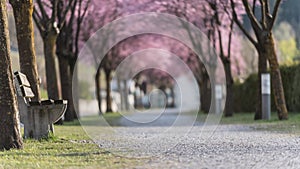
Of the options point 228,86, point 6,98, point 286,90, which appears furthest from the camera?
point 286,90

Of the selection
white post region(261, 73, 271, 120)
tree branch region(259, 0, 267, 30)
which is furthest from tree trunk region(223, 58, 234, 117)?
tree branch region(259, 0, 267, 30)

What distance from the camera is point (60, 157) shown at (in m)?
9.48

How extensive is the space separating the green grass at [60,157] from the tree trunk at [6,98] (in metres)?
0.29

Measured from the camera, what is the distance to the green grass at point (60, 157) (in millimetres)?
8438

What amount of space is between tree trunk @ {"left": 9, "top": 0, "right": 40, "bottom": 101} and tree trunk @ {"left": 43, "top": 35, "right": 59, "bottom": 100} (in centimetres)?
471

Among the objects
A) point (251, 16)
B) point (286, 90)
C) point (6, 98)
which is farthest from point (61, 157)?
point (286, 90)

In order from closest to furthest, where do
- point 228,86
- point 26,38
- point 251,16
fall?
point 26,38
point 251,16
point 228,86

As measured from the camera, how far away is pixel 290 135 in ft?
44.1

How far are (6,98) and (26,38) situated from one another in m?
4.35

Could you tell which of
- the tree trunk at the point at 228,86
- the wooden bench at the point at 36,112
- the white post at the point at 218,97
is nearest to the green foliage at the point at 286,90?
the white post at the point at 218,97

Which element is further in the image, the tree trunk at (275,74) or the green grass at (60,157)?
the tree trunk at (275,74)

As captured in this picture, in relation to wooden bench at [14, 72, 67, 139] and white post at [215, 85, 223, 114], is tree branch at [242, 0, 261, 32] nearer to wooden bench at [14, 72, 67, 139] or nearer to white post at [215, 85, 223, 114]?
wooden bench at [14, 72, 67, 139]

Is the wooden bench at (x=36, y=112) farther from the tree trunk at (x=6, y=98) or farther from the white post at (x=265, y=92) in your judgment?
the white post at (x=265, y=92)

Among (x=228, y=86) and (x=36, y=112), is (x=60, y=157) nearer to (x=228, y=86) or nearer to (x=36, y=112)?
(x=36, y=112)
